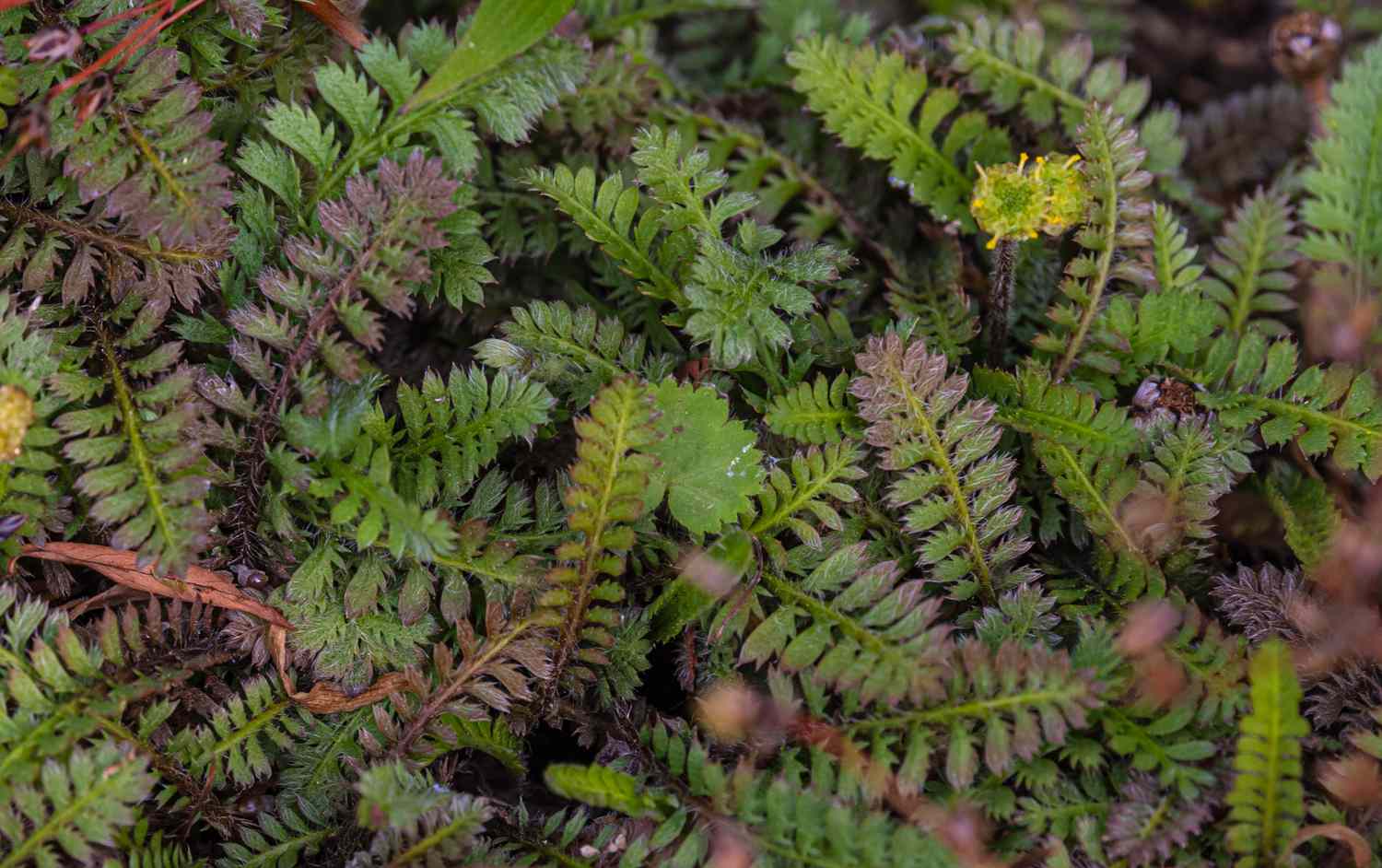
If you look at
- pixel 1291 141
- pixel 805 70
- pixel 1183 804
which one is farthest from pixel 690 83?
pixel 1183 804

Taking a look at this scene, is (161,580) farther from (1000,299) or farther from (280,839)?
(1000,299)

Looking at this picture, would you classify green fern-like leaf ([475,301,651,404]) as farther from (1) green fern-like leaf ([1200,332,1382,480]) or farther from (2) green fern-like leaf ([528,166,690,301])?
(1) green fern-like leaf ([1200,332,1382,480])

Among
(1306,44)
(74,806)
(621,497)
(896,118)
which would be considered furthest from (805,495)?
(1306,44)

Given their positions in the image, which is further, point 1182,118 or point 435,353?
point 1182,118

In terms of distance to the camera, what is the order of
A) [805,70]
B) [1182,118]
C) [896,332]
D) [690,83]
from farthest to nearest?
1. [1182,118]
2. [690,83]
3. [805,70]
4. [896,332]

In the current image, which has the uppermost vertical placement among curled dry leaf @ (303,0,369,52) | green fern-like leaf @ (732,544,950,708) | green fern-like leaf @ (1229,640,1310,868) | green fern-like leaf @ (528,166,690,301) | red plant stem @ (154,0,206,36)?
red plant stem @ (154,0,206,36)

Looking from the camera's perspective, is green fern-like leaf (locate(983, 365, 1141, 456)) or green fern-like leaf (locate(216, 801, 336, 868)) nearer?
green fern-like leaf (locate(216, 801, 336, 868))

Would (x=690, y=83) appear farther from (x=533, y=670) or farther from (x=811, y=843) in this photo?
(x=811, y=843)

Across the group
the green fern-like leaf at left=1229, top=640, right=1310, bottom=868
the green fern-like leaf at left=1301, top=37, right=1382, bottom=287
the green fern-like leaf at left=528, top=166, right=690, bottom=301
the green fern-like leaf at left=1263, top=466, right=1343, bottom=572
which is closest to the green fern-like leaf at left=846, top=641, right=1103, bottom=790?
the green fern-like leaf at left=1229, top=640, right=1310, bottom=868
